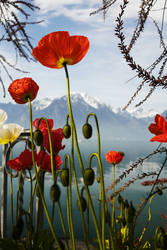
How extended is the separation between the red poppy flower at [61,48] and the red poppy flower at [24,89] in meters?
0.10

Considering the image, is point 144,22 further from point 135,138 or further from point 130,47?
point 135,138

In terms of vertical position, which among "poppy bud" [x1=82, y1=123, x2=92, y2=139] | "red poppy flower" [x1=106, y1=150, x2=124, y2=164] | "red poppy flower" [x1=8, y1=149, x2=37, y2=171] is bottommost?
"red poppy flower" [x1=106, y1=150, x2=124, y2=164]

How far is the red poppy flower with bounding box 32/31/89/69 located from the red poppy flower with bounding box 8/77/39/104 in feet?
0.33

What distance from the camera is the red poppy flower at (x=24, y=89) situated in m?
0.64

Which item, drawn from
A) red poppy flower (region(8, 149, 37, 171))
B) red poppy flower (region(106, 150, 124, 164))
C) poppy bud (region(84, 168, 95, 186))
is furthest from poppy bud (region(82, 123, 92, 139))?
red poppy flower (region(106, 150, 124, 164))

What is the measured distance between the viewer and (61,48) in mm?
547

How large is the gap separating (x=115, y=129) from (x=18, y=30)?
16271 cm

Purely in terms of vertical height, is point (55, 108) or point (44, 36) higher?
point (55, 108)

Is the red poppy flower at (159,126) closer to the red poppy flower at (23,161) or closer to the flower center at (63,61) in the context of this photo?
the flower center at (63,61)

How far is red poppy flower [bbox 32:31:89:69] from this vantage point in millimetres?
537

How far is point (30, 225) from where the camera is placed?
25.1 inches

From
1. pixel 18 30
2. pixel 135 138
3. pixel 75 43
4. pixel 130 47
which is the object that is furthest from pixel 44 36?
pixel 135 138

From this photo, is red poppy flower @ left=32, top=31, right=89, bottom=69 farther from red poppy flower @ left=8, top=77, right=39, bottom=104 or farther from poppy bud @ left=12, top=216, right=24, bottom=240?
poppy bud @ left=12, top=216, right=24, bottom=240

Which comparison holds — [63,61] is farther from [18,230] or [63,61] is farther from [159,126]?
[18,230]
